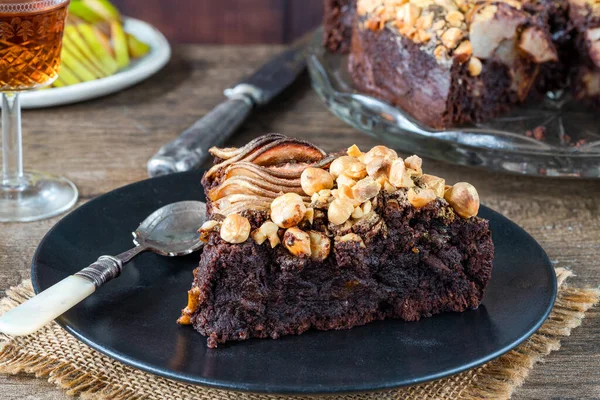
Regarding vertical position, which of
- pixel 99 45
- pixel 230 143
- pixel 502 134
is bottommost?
pixel 230 143

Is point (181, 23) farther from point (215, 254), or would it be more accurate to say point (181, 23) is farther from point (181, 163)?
point (215, 254)

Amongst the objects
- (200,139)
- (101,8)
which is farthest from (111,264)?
(101,8)

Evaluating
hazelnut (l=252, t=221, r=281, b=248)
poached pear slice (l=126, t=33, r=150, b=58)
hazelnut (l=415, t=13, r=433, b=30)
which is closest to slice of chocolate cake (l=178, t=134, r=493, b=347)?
hazelnut (l=252, t=221, r=281, b=248)

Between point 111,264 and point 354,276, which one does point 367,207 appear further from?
point 111,264

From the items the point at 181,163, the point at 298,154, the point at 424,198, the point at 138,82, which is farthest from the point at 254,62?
the point at 424,198

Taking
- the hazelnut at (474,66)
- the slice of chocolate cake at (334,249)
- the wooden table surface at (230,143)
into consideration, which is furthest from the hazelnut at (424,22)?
the slice of chocolate cake at (334,249)

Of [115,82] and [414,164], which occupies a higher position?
[414,164]

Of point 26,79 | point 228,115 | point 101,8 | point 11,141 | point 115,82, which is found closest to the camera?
point 26,79
